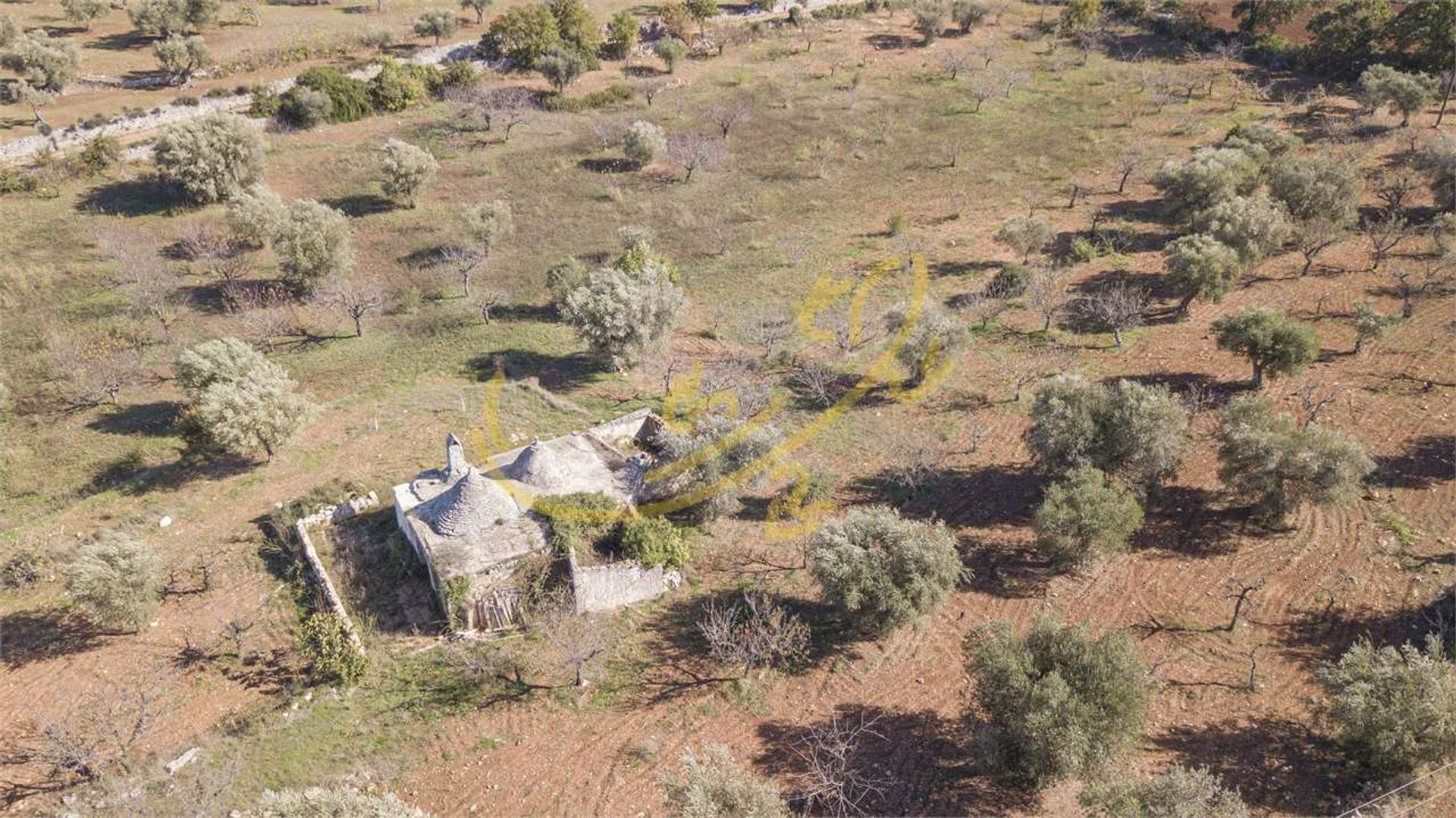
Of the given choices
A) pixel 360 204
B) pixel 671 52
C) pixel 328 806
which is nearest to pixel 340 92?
pixel 360 204

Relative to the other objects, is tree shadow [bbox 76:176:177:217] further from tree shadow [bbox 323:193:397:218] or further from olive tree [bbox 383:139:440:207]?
olive tree [bbox 383:139:440:207]

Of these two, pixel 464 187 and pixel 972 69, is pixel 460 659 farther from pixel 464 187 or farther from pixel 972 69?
pixel 972 69

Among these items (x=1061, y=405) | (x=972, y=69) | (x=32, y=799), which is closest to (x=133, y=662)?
(x=32, y=799)

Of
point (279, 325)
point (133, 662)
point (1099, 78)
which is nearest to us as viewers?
point (133, 662)

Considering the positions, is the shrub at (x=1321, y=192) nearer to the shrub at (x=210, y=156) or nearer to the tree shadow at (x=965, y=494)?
the tree shadow at (x=965, y=494)

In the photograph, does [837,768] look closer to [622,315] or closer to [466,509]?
[466,509]
